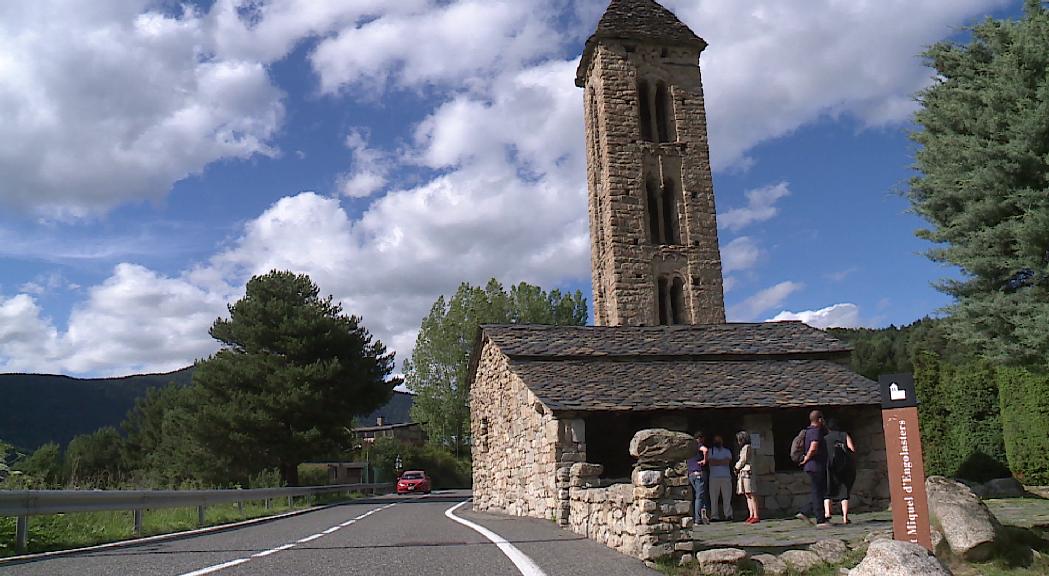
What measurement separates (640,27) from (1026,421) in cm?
2037

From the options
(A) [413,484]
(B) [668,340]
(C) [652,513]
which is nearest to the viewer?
(C) [652,513]

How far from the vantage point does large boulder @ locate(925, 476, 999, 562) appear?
7.61 m

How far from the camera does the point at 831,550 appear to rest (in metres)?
7.65

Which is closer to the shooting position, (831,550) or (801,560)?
(801,560)

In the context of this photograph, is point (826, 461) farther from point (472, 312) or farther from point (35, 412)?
point (35, 412)

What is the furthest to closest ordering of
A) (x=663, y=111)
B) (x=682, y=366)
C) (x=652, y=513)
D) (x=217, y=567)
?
(x=663, y=111), (x=682, y=366), (x=652, y=513), (x=217, y=567)

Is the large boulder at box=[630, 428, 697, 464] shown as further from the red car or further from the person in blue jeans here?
the red car

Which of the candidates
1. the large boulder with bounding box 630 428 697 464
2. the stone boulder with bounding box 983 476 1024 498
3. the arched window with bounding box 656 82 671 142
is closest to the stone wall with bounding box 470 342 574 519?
the large boulder with bounding box 630 428 697 464

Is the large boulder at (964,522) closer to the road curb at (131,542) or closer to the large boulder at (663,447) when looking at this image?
the large boulder at (663,447)

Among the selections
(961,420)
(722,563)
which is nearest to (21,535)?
(722,563)

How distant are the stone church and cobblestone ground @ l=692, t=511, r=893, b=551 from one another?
5.89ft

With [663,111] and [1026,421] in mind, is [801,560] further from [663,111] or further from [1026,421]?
[663,111]

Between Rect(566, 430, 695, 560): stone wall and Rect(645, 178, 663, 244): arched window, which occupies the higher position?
Rect(645, 178, 663, 244): arched window

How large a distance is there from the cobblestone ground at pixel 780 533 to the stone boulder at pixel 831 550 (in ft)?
1.79
